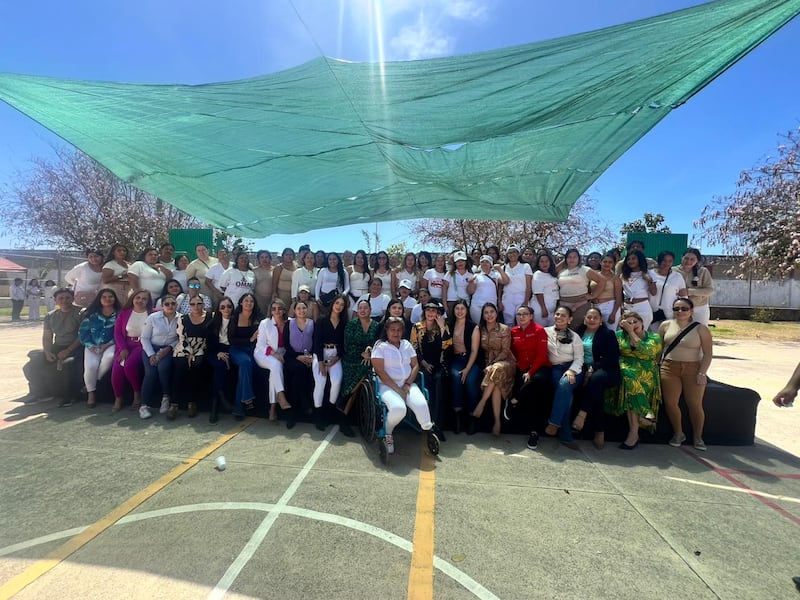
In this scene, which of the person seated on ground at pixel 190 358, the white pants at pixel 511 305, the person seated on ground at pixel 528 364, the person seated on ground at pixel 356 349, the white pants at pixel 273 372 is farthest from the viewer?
the white pants at pixel 511 305

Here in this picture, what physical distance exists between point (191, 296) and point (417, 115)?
4.19 meters

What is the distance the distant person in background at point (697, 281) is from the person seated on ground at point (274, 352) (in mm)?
5414

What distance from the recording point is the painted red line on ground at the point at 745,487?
3.02 metres

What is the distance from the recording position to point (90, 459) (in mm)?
3598

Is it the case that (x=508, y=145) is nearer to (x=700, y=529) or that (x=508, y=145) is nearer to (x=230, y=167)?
(x=230, y=167)

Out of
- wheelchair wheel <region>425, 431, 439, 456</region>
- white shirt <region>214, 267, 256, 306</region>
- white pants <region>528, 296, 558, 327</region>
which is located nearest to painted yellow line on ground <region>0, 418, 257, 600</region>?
wheelchair wheel <region>425, 431, 439, 456</region>

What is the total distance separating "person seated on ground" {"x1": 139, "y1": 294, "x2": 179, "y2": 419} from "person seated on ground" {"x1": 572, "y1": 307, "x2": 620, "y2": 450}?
16.0 feet

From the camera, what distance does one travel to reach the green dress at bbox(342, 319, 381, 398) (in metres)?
4.54

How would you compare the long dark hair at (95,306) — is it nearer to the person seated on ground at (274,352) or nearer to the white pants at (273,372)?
the person seated on ground at (274,352)

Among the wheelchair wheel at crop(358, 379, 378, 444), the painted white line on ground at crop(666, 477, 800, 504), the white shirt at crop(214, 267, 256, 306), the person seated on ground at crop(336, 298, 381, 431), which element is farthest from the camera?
the white shirt at crop(214, 267, 256, 306)

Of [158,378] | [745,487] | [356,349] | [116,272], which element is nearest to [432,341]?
[356,349]

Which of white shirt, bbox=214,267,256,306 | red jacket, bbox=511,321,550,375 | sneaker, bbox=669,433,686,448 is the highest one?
white shirt, bbox=214,267,256,306

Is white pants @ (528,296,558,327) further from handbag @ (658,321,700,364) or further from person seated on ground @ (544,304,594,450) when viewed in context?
handbag @ (658,321,700,364)

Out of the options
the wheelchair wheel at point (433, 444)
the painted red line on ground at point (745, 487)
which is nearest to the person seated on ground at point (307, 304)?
the wheelchair wheel at point (433, 444)
